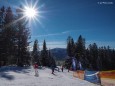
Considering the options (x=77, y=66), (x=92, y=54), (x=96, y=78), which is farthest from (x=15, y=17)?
(x=92, y=54)

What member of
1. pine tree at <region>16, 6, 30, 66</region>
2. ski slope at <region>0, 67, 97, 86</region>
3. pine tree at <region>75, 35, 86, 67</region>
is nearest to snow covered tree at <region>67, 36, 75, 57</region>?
pine tree at <region>75, 35, 86, 67</region>

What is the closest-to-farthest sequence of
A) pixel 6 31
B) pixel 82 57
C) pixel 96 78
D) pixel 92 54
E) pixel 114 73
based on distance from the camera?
pixel 114 73
pixel 96 78
pixel 6 31
pixel 82 57
pixel 92 54

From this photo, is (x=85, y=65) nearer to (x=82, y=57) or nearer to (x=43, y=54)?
(x=82, y=57)

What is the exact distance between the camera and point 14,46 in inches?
2163

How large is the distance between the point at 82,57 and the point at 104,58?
87.9ft

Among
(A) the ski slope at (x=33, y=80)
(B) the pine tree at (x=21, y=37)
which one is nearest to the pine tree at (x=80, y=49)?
(B) the pine tree at (x=21, y=37)

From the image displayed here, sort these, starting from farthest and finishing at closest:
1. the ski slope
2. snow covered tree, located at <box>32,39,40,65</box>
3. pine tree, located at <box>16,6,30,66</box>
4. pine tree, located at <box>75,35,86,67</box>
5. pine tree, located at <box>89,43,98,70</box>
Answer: pine tree, located at <box>89,43,98,70</box> → pine tree, located at <box>75,35,86,67</box> → snow covered tree, located at <box>32,39,40,65</box> → pine tree, located at <box>16,6,30,66</box> → the ski slope

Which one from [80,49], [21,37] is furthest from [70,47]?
[21,37]

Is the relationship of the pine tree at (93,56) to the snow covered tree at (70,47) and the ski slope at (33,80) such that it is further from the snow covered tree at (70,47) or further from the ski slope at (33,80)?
the ski slope at (33,80)

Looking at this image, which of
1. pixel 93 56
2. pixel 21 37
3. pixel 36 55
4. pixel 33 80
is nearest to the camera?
pixel 33 80

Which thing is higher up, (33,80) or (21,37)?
(21,37)

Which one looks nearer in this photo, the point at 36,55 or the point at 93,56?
the point at 36,55

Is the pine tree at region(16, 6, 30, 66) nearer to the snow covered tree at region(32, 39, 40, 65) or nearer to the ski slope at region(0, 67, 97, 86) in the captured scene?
the ski slope at region(0, 67, 97, 86)

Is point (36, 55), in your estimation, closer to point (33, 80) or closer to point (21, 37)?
point (21, 37)
